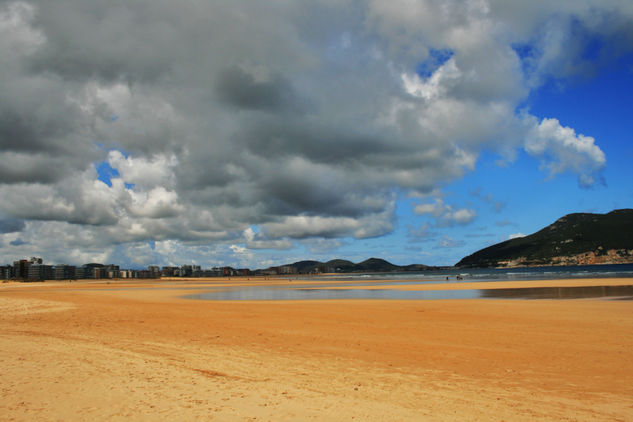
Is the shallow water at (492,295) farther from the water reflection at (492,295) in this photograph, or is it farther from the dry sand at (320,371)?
the dry sand at (320,371)

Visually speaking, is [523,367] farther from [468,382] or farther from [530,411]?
[530,411]

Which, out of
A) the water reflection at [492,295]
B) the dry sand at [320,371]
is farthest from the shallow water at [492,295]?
the dry sand at [320,371]

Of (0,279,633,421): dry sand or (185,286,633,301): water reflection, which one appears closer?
(0,279,633,421): dry sand

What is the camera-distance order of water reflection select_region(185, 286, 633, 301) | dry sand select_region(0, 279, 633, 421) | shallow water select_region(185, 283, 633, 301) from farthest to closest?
water reflection select_region(185, 286, 633, 301)
shallow water select_region(185, 283, 633, 301)
dry sand select_region(0, 279, 633, 421)

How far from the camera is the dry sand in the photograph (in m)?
8.05

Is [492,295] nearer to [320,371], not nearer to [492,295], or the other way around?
[492,295]

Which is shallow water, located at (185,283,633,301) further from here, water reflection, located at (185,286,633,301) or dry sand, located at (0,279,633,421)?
dry sand, located at (0,279,633,421)

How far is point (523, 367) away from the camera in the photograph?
12.3 m

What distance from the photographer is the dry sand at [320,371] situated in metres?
8.05

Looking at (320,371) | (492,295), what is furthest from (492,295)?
(320,371)

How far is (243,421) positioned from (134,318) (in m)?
21.3

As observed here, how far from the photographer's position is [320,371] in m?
11.6

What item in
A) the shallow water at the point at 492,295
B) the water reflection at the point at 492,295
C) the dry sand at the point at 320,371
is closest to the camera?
the dry sand at the point at 320,371

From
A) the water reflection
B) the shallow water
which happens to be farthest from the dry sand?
the water reflection
